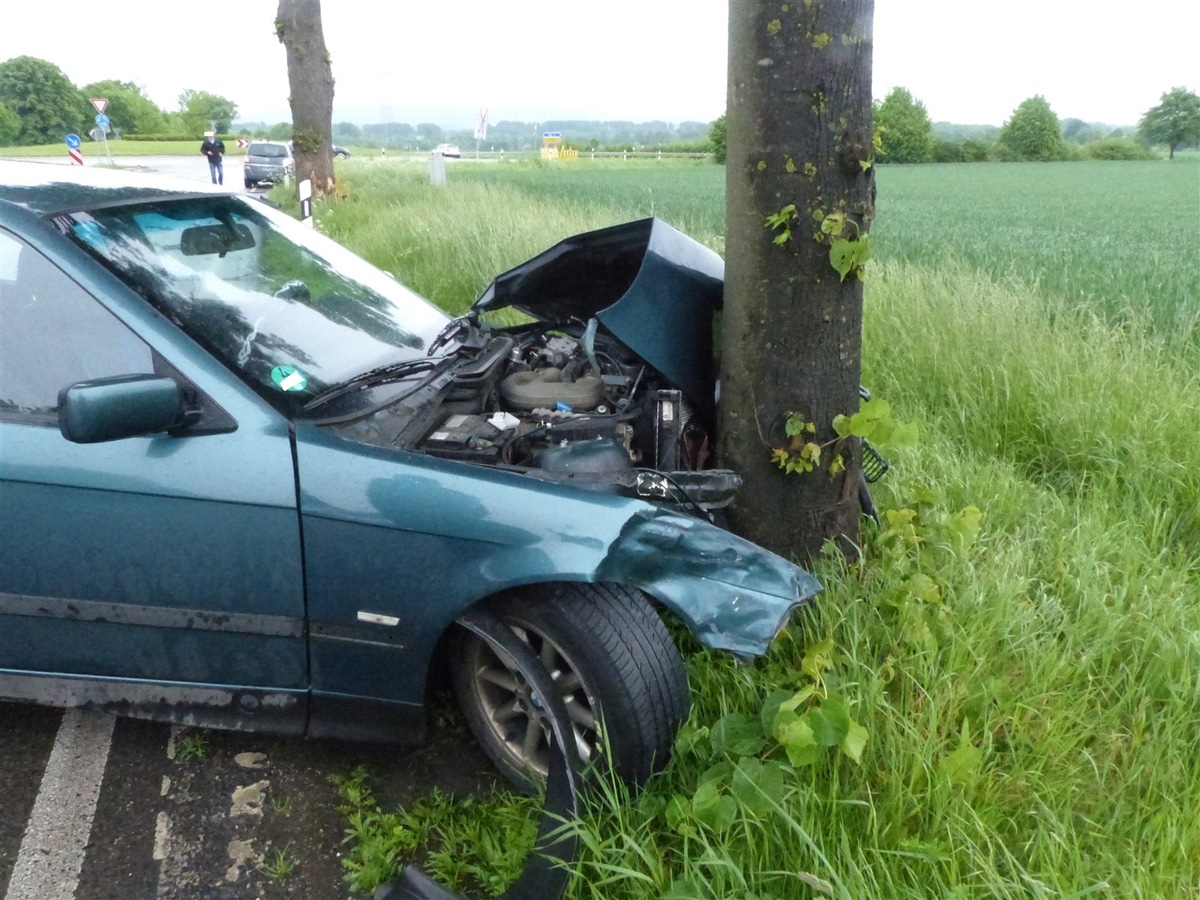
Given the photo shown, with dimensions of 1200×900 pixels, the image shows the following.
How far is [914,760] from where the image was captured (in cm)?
213

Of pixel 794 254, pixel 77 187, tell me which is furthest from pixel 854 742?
pixel 77 187

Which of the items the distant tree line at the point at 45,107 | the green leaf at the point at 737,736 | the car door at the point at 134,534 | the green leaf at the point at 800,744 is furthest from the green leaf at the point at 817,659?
the distant tree line at the point at 45,107

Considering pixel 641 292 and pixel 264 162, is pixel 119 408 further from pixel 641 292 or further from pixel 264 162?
pixel 264 162

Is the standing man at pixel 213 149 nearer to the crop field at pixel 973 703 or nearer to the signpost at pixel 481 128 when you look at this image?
the signpost at pixel 481 128

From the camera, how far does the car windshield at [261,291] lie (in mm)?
2420

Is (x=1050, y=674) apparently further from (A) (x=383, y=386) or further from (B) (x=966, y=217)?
(B) (x=966, y=217)

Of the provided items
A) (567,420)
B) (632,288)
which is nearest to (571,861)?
(567,420)

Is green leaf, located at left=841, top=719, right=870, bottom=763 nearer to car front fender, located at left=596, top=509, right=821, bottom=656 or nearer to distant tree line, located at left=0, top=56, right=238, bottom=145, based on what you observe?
car front fender, located at left=596, top=509, right=821, bottom=656

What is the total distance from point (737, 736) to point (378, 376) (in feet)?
4.80

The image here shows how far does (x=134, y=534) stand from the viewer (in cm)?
227

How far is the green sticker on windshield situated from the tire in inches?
32.2

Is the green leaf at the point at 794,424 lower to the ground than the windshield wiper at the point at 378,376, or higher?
lower

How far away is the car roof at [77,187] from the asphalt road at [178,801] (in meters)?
1.59

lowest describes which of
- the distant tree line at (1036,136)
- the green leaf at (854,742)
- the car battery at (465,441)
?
the green leaf at (854,742)
